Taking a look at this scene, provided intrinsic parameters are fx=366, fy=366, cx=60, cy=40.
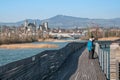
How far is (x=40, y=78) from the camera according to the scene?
15359 mm

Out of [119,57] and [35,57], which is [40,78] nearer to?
[35,57]

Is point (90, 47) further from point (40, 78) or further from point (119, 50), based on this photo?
point (119, 50)

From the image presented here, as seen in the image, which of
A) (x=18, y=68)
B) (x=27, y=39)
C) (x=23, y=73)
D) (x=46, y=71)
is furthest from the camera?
(x=27, y=39)

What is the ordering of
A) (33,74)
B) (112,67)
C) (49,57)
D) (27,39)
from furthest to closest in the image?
(27,39) < (49,57) < (33,74) < (112,67)

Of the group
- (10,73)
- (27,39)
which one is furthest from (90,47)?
(27,39)

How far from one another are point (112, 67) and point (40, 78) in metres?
3.57

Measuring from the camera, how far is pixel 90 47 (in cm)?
2584

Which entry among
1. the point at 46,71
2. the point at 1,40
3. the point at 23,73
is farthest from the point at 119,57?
the point at 1,40

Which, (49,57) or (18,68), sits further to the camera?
(49,57)

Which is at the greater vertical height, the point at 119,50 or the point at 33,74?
the point at 119,50

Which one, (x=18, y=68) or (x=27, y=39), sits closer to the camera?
(x=18, y=68)

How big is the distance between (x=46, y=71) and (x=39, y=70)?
64.5 inches

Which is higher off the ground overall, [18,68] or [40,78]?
[18,68]

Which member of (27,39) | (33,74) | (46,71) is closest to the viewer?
(33,74)
